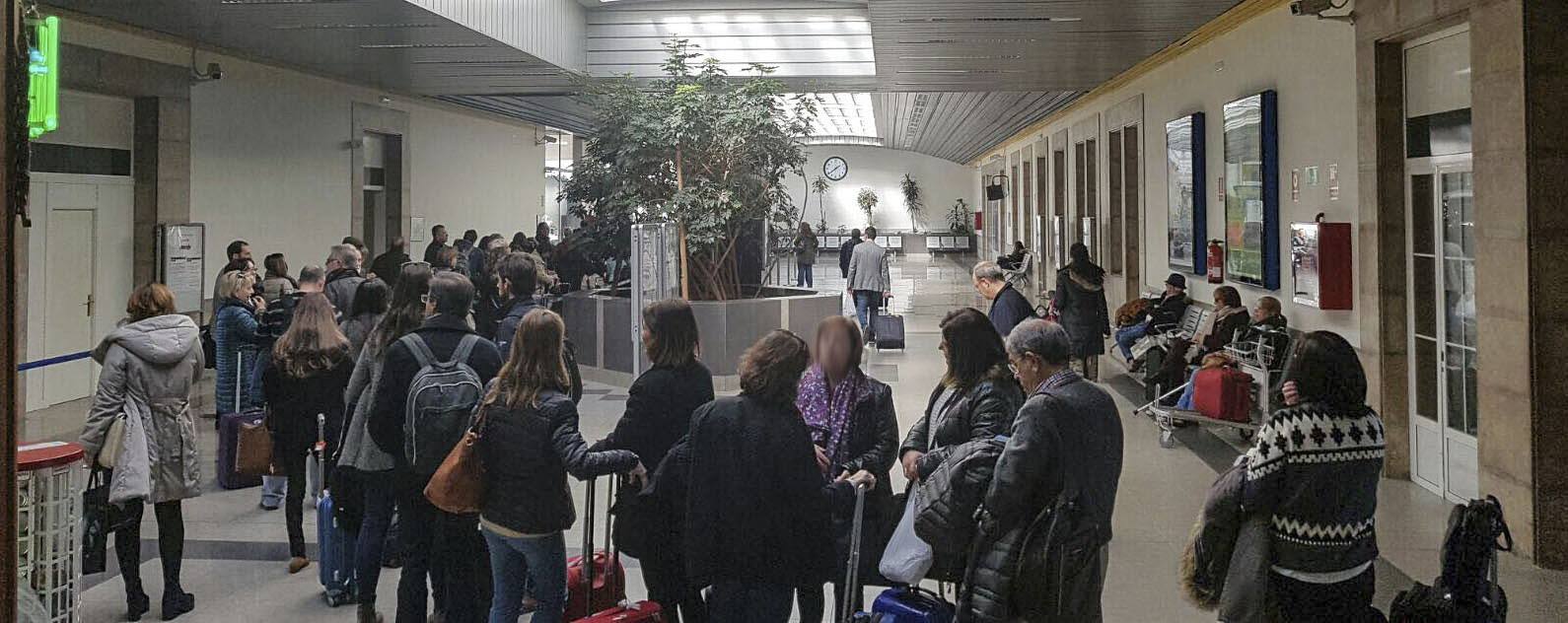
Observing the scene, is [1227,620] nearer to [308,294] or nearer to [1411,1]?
[308,294]

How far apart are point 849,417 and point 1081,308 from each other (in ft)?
24.1

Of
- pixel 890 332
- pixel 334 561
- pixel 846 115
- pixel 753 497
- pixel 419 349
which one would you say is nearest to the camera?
pixel 753 497

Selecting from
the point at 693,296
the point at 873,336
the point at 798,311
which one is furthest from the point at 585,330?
the point at 873,336

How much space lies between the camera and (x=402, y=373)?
427cm

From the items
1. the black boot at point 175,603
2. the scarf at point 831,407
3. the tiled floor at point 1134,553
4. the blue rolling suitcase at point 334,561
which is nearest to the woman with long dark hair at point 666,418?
the scarf at point 831,407

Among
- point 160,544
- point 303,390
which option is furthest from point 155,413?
point 303,390

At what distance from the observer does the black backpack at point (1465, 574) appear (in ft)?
10.4

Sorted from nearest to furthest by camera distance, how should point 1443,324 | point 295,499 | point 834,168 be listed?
point 295,499 < point 1443,324 < point 834,168

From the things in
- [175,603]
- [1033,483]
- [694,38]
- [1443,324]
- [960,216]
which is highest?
[960,216]

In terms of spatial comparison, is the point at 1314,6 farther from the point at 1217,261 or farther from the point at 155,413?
the point at 155,413

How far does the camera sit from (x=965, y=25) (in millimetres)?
10664

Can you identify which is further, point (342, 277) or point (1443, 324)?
point (342, 277)

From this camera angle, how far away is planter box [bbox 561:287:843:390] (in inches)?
466

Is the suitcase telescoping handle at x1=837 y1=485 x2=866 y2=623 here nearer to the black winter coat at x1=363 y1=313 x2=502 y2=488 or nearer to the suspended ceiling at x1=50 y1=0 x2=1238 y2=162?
the black winter coat at x1=363 y1=313 x2=502 y2=488
